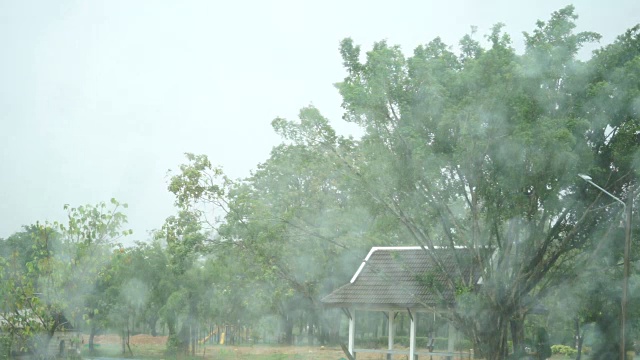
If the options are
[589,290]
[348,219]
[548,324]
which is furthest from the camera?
[548,324]

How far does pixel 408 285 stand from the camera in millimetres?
22891

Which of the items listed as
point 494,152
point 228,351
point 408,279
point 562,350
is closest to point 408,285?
point 408,279

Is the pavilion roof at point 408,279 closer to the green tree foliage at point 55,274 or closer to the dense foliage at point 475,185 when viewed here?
the dense foliage at point 475,185

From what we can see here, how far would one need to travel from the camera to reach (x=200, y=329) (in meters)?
40.8

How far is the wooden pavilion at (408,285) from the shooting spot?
21234 mm

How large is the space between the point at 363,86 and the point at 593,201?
702 cm

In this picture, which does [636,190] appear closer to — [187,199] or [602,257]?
[602,257]

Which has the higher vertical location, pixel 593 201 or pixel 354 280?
pixel 593 201

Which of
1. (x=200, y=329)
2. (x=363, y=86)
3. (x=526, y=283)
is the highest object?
(x=363, y=86)

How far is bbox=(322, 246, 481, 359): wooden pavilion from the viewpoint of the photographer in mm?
21234

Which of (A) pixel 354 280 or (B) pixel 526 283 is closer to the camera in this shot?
(B) pixel 526 283

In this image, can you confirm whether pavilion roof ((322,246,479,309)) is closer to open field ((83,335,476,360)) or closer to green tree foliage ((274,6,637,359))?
green tree foliage ((274,6,637,359))

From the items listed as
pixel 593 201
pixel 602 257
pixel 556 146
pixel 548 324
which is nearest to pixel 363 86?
pixel 556 146

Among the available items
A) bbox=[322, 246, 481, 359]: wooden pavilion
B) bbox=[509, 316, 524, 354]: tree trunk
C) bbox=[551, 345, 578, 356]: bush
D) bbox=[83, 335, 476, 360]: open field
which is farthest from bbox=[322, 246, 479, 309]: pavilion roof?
bbox=[551, 345, 578, 356]: bush
